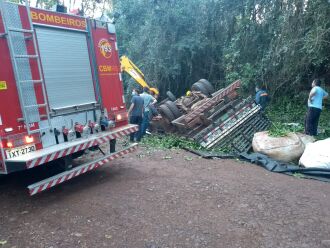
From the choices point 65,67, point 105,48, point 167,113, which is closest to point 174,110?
point 167,113

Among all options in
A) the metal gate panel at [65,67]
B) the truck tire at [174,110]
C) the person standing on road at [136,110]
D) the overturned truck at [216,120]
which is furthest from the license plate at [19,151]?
the truck tire at [174,110]

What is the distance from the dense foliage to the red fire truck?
20.6 ft

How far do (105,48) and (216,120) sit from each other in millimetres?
4018

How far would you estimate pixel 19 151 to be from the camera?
4305 millimetres

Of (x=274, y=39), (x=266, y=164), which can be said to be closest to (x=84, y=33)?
(x=266, y=164)

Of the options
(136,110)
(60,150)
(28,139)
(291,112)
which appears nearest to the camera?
(28,139)

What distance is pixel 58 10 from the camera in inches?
201

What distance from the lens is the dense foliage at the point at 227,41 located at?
10.1m

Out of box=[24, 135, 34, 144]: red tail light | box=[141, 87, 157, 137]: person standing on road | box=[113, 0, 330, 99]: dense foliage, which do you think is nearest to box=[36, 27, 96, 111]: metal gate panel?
box=[24, 135, 34, 144]: red tail light

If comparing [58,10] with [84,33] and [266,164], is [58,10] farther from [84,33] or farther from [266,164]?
[266,164]

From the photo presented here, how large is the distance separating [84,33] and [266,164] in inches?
173

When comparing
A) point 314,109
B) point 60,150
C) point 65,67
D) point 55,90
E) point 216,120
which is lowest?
point 216,120

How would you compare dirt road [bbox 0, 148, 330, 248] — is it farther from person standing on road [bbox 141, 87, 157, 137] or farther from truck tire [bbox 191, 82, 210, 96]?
truck tire [bbox 191, 82, 210, 96]

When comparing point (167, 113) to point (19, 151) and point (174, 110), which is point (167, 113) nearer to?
point (174, 110)
